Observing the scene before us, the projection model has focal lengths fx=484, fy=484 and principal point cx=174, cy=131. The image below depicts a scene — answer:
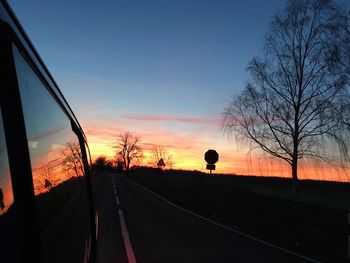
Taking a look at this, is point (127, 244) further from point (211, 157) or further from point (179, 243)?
point (211, 157)

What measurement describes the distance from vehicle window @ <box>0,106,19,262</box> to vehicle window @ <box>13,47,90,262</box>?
29cm

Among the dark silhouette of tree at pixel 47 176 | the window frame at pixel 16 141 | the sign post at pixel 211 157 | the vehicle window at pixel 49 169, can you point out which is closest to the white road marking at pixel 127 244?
the vehicle window at pixel 49 169

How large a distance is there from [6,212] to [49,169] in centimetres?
96

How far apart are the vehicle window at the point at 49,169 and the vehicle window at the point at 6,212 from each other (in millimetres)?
292

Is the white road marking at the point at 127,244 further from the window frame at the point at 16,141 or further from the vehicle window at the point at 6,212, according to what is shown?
the vehicle window at the point at 6,212

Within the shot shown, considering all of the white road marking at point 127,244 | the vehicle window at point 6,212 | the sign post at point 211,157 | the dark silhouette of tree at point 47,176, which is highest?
the sign post at point 211,157

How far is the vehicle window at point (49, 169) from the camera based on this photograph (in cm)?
186

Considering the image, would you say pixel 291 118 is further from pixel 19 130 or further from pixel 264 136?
pixel 19 130

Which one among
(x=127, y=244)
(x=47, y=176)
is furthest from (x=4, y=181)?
(x=127, y=244)

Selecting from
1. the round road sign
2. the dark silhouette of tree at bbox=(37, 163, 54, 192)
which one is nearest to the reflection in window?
the dark silhouette of tree at bbox=(37, 163, 54, 192)

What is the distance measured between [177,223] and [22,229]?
15.9m

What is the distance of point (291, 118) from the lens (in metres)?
23.8

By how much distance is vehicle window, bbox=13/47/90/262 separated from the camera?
6.11 ft

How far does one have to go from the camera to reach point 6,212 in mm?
1447
